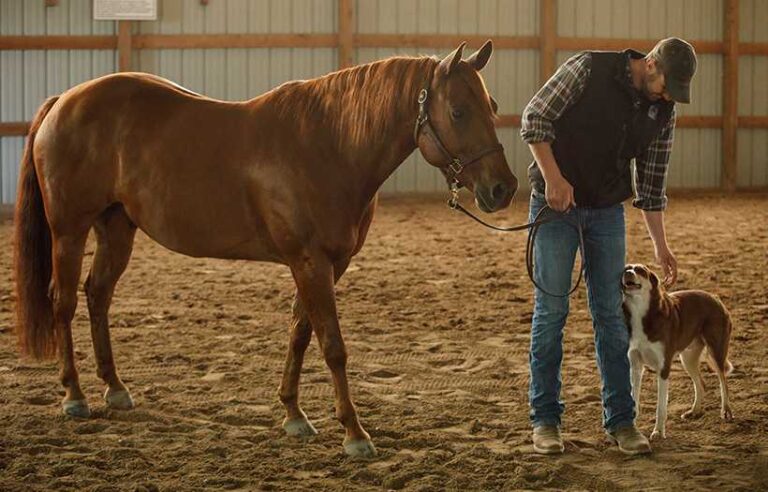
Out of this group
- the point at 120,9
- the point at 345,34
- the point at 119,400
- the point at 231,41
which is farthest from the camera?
the point at 345,34

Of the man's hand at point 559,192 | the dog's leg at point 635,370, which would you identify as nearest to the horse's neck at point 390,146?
the man's hand at point 559,192

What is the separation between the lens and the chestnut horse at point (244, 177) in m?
4.33

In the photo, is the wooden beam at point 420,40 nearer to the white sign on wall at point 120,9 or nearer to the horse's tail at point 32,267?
the white sign on wall at point 120,9

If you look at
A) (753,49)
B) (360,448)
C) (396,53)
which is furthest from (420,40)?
(360,448)

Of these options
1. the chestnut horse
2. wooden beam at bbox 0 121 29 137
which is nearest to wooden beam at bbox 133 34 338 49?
wooden beam at bbox 0 121 29 137

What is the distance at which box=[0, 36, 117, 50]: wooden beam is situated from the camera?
15047 mm

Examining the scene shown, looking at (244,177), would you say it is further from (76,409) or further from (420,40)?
(420,40)

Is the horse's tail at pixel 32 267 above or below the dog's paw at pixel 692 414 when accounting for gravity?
above

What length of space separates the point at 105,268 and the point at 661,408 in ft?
8.65

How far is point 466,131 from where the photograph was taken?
14.0 ft

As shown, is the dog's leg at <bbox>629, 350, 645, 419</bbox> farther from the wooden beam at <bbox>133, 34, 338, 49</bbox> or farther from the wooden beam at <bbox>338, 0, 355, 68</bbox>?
the wooden beam at <bbox>133, 34, 338, 49</bbox>

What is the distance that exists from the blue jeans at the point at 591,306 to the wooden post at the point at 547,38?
1253 centimetres

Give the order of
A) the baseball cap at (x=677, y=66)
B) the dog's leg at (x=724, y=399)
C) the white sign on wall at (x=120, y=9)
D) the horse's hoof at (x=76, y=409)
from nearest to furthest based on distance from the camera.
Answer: the baseball cap at (x=677, y=66) → the dog's leg at (x=724, y=399) → the horse's hoof at (x=76, y=409) → the white sign on wall at (x=120, y=9)

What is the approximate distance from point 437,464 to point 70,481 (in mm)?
1329
